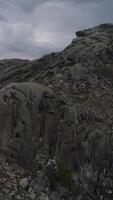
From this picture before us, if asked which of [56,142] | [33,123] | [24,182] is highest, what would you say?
[33,123]

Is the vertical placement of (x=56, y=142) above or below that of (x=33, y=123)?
below

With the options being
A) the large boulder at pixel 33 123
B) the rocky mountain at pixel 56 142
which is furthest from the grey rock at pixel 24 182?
the large boulder at pixel 33 123

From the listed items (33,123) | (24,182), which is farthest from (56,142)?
(24,182)

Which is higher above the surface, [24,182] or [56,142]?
[56,142]

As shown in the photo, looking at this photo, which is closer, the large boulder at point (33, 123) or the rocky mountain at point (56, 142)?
the rocky mountain at point (56, 142)

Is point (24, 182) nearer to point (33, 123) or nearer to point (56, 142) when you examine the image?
point (56, 142)

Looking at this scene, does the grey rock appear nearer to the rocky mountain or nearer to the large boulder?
the rocky mountain

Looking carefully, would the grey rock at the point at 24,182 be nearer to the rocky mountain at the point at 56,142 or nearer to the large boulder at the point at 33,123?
the rocky mountain at the point at 56,142

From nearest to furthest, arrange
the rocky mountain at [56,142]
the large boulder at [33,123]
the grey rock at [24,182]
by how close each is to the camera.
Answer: the grey rock at [24,182], the rocky mountain at [56,142], the large boulder at [33,123]

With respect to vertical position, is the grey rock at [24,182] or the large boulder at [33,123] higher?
the large boulder at [33,123]

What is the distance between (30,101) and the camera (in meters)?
40.6

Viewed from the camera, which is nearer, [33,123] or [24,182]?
[24,182]

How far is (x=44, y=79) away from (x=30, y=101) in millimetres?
12871

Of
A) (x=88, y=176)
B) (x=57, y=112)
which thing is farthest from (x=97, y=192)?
(x=57, y=112)
